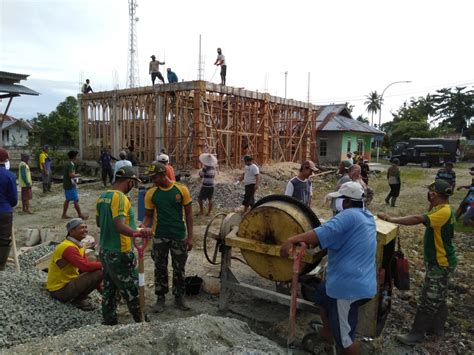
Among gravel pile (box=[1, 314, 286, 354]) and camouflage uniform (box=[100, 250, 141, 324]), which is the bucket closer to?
camouflage uniform (box=[100, 250, 141, 324])

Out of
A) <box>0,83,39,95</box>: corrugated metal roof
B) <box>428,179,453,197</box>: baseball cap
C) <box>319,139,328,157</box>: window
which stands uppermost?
<box>0,83,39,95</box>: corrugated metal roof

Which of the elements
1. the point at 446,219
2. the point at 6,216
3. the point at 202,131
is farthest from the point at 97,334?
the point at 202,131

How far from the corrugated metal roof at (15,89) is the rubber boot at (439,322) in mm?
11474

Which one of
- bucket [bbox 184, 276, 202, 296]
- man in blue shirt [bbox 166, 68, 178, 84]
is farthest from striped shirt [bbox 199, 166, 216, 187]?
man in blue shirt [bbox 166, 68, 178, 84]

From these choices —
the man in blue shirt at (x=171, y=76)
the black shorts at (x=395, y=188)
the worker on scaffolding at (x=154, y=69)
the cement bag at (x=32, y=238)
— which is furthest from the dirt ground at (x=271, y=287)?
the worker on scaffolding at (x=154, y=69)

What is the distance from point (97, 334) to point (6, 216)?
3.40 m

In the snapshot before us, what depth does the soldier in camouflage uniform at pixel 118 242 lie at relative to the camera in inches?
153

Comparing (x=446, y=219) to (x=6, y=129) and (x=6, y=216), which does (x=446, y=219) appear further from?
(x=6, y=129)

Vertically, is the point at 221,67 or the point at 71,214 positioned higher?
the point at 221,67

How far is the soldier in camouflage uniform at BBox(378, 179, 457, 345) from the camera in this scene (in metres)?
4.12

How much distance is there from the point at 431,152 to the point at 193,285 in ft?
109

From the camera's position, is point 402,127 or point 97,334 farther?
point 402,127

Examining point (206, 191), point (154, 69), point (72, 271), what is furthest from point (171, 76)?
point (72, 271)

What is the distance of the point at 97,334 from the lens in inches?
127
